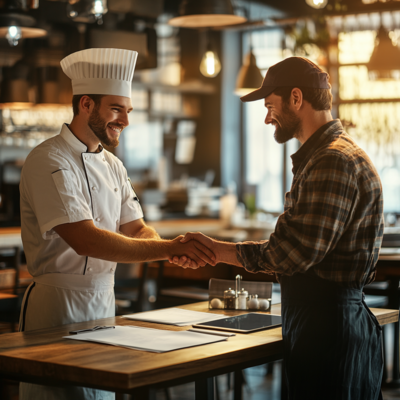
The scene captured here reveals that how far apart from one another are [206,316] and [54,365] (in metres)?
0.81

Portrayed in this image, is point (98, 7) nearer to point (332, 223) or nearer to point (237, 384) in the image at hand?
point (237, 384)

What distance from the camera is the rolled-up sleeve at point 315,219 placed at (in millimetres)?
1876

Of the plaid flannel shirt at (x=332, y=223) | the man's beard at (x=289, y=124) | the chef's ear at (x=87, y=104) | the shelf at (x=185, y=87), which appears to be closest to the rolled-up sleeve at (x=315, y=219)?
the plaid flannel shirt at (x=332, y=223)

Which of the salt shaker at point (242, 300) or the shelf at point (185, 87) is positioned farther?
the shelf at point (185, 87)

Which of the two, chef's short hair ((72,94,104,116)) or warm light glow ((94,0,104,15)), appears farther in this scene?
warm light glow ((94,0,104,15))

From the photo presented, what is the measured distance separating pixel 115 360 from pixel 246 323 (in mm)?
663

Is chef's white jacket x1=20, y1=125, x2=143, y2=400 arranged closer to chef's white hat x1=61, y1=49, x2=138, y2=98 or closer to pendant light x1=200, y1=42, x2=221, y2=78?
chef's white hat x1=61, y1=49, x2=138, y2=98

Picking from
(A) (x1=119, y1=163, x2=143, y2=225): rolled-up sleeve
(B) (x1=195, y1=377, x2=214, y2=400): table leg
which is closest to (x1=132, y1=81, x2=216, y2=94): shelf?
(A) (x1=119, y1=163, x2=143, y2=225): rolled-up sleeve

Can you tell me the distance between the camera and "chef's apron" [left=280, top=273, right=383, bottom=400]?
193 centimetres

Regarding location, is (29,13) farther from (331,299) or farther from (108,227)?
(331,299)

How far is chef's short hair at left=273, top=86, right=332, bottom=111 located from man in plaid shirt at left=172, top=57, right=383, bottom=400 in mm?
135

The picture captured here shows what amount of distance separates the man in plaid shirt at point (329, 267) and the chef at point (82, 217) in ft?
1.43

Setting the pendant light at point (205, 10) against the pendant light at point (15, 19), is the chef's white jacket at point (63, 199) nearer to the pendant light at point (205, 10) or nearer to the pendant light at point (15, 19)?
the pendant light at point (205, 10)

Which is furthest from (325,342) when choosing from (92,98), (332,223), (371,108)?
(371,108)
